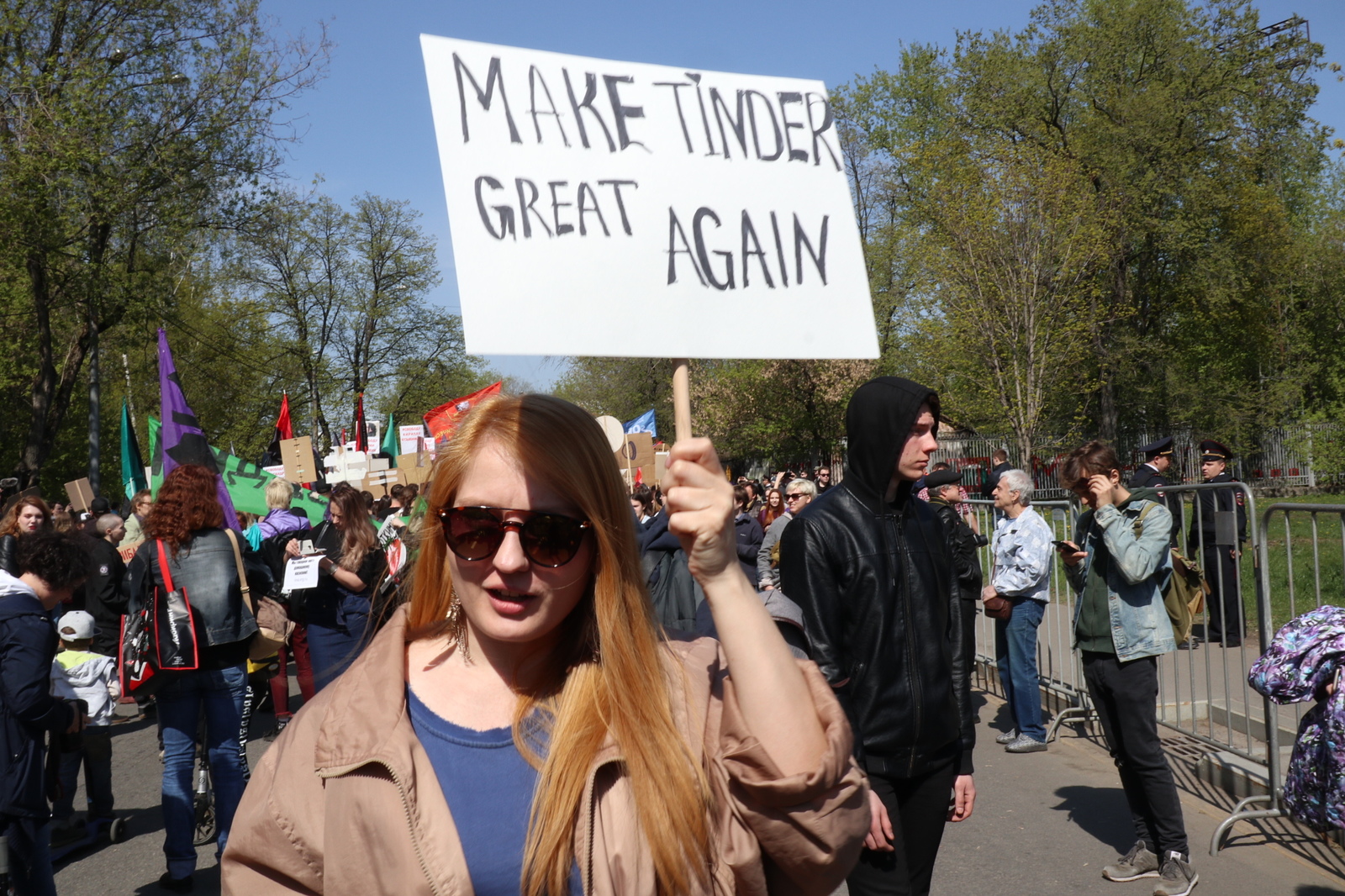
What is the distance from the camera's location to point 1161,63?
32.4 meters

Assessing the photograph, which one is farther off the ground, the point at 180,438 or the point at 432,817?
the point at 180,438

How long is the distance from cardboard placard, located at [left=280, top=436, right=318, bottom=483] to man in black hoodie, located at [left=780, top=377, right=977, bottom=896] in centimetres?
1354

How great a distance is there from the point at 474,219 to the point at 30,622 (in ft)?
10.8

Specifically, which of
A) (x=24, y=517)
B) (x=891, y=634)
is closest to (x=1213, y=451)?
(x=891, y=634)

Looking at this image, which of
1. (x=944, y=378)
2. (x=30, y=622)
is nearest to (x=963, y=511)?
(x=30, y=622)

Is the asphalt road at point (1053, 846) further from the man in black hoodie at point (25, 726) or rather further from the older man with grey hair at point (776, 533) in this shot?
the older man with grey hair at point (776, 533)

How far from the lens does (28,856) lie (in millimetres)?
4363

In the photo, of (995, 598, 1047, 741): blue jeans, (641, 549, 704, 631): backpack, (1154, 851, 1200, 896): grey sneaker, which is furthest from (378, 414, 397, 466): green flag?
(1154, 851, 1200, 896): grey sneaker

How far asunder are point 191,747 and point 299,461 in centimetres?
1107

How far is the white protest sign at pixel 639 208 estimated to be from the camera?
6.89ft

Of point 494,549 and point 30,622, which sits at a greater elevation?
point 494,549

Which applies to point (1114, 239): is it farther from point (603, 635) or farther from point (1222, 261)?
point (603, 635)

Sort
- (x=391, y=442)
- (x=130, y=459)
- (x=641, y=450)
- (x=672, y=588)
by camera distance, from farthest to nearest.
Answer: (x=391, y=442), (x=130, y=459), (x=641, y=450), (x=672, y=588)

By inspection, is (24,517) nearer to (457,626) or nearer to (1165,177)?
(457,626)
